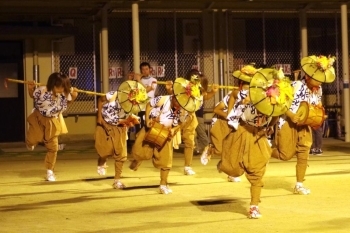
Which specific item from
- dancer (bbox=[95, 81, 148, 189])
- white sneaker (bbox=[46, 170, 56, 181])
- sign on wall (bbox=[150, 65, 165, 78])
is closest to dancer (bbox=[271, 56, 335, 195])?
Result: dancer (bbox=[95, 81, 148, 189])

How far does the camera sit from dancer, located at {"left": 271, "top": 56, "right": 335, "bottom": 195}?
1289 centimetres

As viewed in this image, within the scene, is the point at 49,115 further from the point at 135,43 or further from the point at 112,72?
the point at 112,72

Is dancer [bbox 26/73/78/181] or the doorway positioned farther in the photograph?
the doorway

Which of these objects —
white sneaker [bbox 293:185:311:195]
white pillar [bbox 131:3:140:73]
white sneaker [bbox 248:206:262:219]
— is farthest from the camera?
white pillar [bbox 131:3:140:73]

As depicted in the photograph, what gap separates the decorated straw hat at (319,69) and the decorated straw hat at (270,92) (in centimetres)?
181

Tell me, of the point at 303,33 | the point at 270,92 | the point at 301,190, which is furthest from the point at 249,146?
the point at 303,33

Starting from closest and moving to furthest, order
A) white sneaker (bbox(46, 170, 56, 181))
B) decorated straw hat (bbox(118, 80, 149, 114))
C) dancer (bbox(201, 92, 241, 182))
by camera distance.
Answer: decorated straw hat (bbox(118, 80, 149, 114)), dancer (bbox(201, 92, 241, 182)), white sneaker (bbox(46, 170, 56, 181))

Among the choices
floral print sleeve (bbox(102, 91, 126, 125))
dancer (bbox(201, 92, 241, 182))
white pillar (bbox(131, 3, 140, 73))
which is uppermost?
white pillar (bbox(131, 3, 140, 73))

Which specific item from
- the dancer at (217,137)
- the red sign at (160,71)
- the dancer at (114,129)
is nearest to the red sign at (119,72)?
the red sign at (160,71)

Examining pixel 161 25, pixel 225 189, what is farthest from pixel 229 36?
pixel 225 189

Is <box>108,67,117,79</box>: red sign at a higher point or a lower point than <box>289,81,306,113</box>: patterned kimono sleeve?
higher

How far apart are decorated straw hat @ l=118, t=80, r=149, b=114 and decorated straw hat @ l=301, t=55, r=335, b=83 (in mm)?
2601

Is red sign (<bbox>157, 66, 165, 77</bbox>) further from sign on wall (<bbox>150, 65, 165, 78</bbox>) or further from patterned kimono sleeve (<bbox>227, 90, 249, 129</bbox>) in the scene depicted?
patterned kimono sleeve (<bbox>227, 90, 249, 129</bbox>)

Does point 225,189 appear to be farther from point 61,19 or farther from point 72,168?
point 61,19
